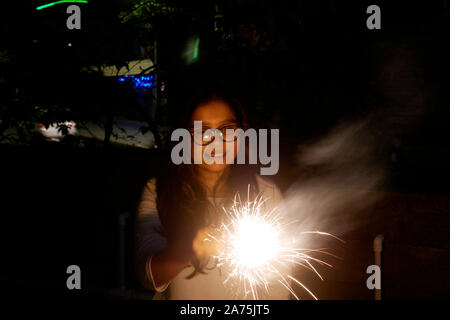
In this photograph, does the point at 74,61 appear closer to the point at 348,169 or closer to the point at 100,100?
the point at 100,100

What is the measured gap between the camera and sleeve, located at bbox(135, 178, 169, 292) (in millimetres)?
2043

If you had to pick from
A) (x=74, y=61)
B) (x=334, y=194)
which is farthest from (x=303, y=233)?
(x=74, y=61)

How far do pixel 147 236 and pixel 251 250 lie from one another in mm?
652

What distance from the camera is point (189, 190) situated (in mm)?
2303

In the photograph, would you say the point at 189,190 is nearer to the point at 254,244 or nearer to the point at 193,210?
the point at 193,210

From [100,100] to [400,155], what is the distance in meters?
7.19

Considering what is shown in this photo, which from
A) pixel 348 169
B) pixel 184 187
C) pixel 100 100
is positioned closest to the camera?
pixel 184 187

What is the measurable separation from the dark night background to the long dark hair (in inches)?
67.0

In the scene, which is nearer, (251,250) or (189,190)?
(251,250)

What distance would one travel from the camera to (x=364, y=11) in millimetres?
6535

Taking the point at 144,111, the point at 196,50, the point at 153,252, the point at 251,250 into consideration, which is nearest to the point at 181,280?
the point at 153,252

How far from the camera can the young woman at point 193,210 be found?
1.94 meters

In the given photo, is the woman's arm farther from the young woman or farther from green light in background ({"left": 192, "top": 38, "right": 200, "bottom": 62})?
green light in background ({"left": 192, "top": 38, "right": 200, "bottom": 62})

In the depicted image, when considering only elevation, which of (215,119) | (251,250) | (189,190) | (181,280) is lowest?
(181,280)
